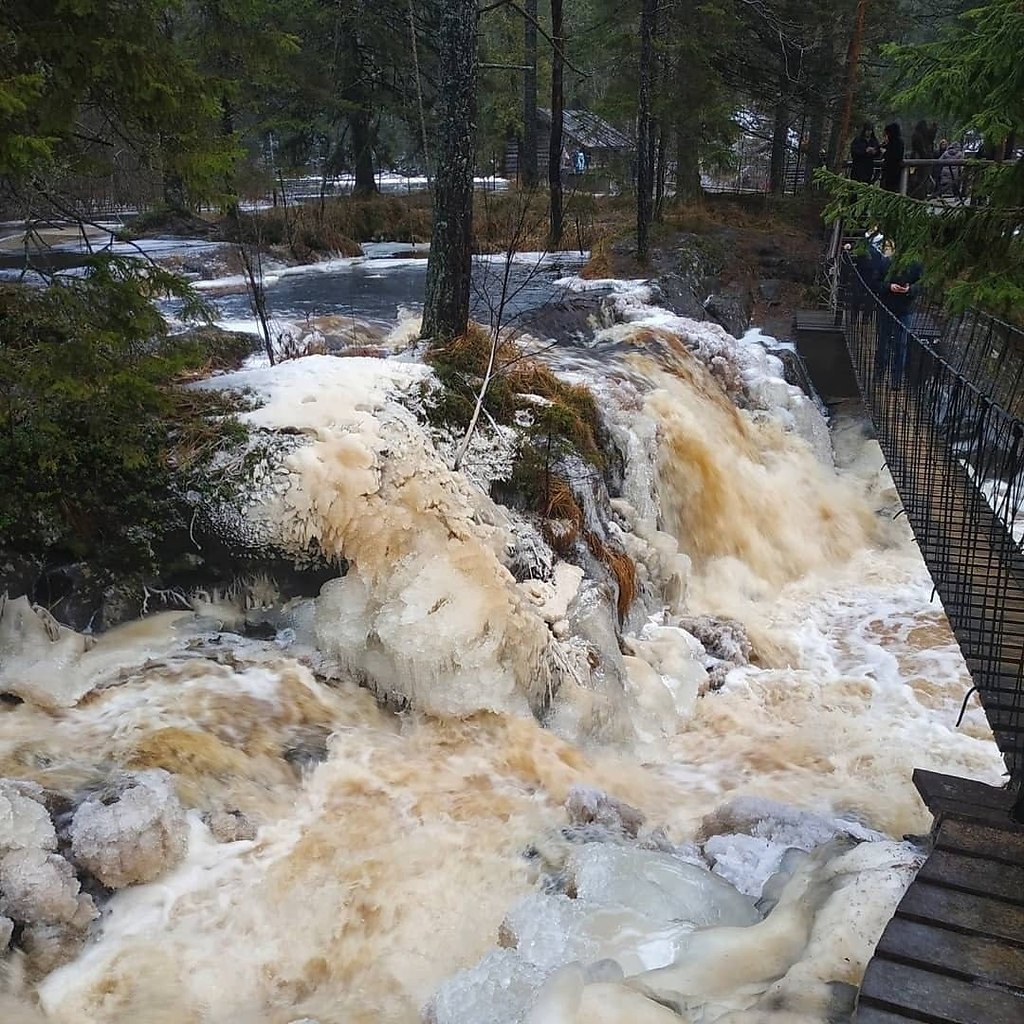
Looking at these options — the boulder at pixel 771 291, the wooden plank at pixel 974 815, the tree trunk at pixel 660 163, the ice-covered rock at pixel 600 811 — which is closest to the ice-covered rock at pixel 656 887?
the ice-covered rock at pixel 600 811

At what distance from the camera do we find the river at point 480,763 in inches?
134

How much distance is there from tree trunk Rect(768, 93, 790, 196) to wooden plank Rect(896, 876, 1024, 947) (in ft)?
63.5

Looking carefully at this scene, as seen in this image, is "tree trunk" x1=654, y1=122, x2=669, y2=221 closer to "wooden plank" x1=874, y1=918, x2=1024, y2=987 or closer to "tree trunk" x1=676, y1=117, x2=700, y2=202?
"tree trunk" x1=676, y1=117, x2=700, y2=202

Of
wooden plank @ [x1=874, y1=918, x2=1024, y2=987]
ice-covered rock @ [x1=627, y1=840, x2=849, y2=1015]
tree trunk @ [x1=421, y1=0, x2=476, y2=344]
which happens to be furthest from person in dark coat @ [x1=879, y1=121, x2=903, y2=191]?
wooden plank @ [x1=874, y1=918, x2=1024, y2=987]

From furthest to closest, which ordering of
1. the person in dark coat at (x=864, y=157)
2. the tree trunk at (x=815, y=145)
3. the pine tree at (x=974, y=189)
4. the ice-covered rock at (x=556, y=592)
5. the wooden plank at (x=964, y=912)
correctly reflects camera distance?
the tree trunk at (x=815, y=145) → the person in dark coat at (x=864, y=157) → the ice-covered rock at (x=556, y=592) → the pine tree at (x=974, y=189) → the wooden plank at (x=964, y=912)

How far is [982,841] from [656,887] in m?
1.40

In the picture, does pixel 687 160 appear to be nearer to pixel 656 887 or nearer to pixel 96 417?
pixel 96 417

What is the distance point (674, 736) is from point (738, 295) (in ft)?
36.5

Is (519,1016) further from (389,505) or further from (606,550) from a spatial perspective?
(606,550)

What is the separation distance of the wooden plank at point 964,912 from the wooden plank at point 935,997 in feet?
0.78

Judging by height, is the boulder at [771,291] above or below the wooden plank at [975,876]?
above

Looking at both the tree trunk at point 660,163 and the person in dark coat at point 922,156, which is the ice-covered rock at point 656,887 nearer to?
the person in dark coat at point 922,156

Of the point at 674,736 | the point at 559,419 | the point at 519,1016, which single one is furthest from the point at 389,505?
the point at 519,1016

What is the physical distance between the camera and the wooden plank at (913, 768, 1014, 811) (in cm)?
379
